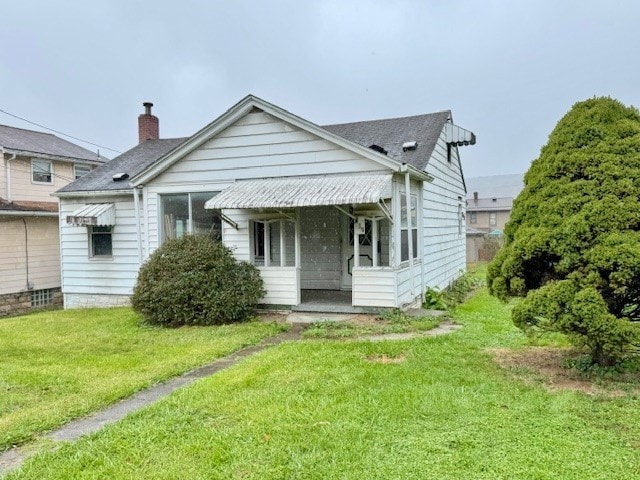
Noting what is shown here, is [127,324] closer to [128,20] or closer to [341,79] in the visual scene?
[128,20]

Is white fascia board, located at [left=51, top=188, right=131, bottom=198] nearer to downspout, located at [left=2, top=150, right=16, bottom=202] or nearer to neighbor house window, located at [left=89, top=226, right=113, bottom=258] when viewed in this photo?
neighbor house window, located at [left=89, top=226, right=113, bottom=258]

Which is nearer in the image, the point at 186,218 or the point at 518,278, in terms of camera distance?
the point at 518,278

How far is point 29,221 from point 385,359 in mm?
14899

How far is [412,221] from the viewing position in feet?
34.6

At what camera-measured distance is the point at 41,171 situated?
17.3m

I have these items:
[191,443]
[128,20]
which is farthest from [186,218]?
[128,20]

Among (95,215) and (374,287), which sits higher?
(95,215)

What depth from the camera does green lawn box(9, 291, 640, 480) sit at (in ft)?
10.6

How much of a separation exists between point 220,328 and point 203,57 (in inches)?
673

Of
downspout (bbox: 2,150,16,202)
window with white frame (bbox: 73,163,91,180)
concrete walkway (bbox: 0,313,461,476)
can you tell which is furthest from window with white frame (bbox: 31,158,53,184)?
concrete walkway (bbox: 0,313,461,476)

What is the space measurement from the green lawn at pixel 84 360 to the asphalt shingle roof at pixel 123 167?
3926 mm

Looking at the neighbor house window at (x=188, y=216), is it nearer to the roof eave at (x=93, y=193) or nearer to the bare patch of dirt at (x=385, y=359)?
the roof eave at (x=93, y=193)

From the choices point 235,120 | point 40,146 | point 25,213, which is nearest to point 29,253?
point 25,213

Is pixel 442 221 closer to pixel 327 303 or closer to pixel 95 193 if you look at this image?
pixel 327 303
